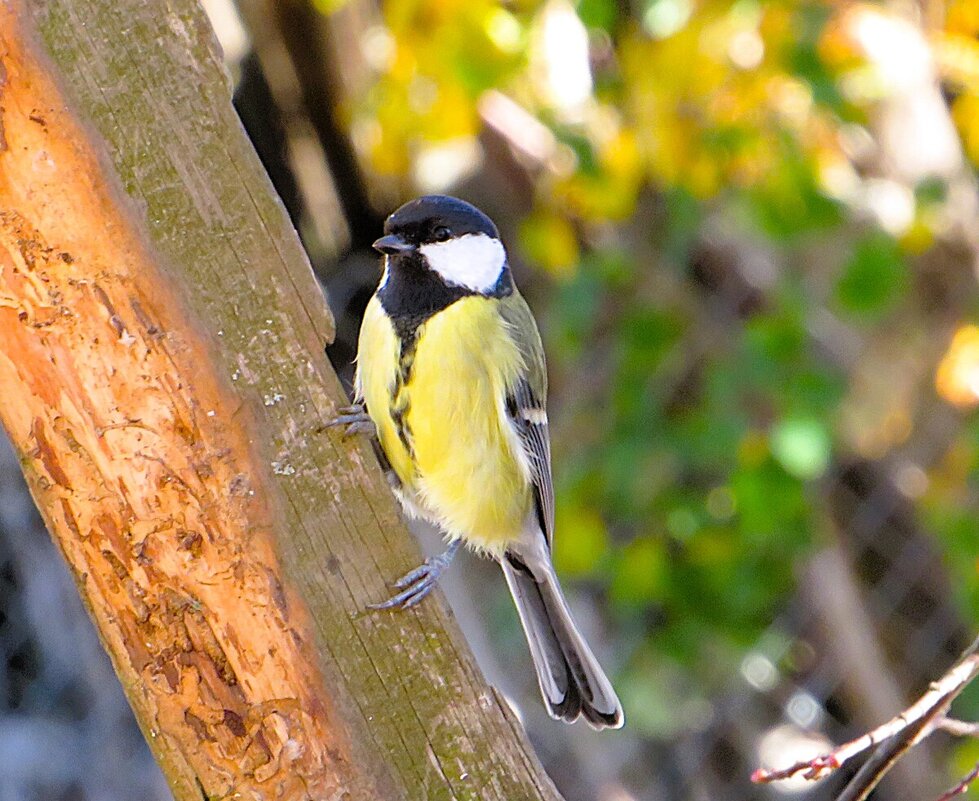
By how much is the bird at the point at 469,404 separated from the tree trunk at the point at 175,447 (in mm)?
464

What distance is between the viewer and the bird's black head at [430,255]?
174 cm

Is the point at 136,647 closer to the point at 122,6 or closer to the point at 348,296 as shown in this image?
the point at 122,6

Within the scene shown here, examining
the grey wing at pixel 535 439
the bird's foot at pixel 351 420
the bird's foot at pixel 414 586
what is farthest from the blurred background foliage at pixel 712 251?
the bird's foot at pixel 414 586

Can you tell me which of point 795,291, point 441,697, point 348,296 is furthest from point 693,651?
point 441,697

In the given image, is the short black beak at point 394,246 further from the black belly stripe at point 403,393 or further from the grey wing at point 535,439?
the grey wing at point 535,439

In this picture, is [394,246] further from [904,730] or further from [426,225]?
[904,730]

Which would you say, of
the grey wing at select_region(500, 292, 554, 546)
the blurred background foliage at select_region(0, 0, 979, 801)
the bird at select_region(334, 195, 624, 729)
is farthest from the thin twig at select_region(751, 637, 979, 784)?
the blurred background foliage at select_region(0, 0, 979, 801)

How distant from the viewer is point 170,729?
1147 mm

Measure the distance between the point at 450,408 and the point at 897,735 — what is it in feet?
2.84

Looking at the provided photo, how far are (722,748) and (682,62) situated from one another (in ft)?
6.00

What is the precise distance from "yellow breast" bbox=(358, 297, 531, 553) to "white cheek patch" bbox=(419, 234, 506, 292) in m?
0.05

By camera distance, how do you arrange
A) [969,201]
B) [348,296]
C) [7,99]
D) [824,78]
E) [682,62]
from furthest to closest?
[348,296] < [969,201] < [682,62] < [824,78] < [7,99]

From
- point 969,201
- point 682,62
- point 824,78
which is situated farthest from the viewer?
point 969,201

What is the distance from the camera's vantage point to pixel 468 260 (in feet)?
5.94
